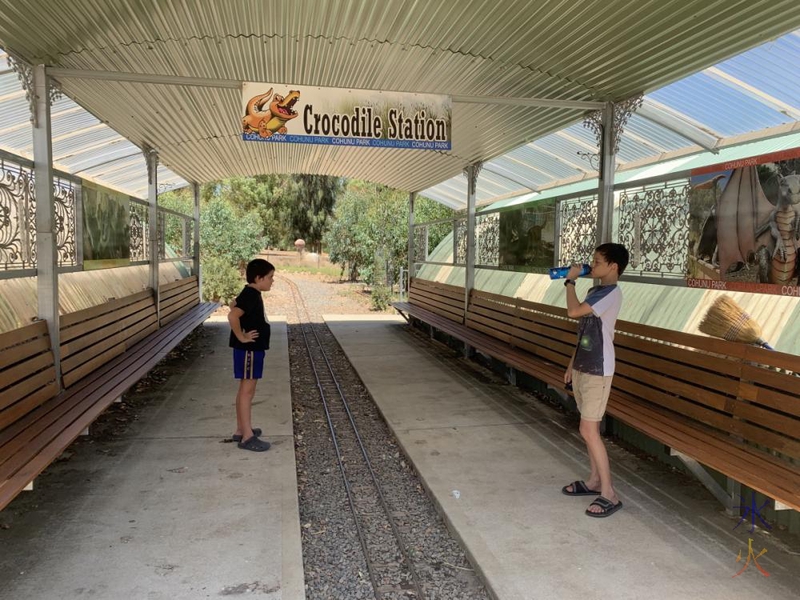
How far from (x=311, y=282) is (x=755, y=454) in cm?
2725

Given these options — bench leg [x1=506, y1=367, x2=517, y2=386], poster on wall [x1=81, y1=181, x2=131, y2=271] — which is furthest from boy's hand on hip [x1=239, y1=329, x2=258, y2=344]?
bench leg [x1=506, y1=367, x2=517, y2=386]

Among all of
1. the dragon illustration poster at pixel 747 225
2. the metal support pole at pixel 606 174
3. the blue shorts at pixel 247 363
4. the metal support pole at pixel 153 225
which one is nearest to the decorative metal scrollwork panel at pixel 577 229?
the metal support pole at pixel 606 174

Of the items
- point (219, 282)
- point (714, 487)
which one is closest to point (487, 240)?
point (714, 487)

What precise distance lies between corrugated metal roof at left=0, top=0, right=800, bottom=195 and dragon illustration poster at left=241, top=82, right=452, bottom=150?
489 millimetres

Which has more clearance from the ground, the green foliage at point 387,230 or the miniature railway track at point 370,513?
the green foliage at point 387,230

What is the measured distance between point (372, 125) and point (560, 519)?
3.79 m

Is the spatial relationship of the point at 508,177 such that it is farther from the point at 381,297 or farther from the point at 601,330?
the point at 601,330

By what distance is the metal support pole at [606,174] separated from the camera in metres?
6.12

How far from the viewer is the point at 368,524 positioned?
397cm

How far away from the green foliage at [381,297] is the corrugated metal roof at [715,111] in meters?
9.14

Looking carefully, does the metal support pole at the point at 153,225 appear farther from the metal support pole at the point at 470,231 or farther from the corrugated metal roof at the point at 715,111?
the corrugated metal roof at the point at 715,111

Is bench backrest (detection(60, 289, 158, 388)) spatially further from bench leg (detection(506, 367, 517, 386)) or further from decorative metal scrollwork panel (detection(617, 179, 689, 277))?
decorative metal scrollwork panel (detection(617, 179, 689, 277))

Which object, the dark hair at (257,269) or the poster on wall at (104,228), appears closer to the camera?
the dark hair at (257,269)

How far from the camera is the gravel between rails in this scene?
3227mm
